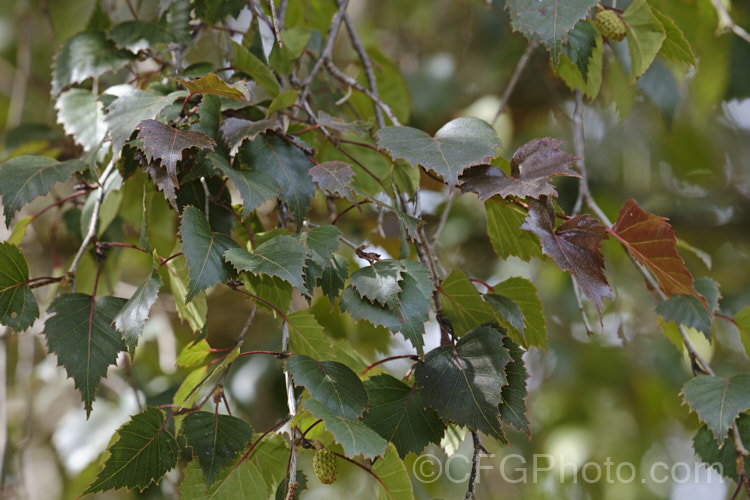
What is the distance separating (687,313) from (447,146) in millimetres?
425

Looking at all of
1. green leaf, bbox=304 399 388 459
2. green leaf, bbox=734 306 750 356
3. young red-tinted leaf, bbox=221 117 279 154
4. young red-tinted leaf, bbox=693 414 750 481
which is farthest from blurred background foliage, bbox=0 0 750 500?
green leaf, bbox=304 399 388 459

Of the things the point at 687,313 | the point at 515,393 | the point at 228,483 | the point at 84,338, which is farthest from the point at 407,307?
the point at 687,313

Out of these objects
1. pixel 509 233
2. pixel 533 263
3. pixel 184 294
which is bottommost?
pixel 533 263

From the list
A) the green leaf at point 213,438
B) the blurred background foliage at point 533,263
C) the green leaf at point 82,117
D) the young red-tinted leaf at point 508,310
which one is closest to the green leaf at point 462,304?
the young red-tinted leaf at point 508,310

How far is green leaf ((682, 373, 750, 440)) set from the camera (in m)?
0.72

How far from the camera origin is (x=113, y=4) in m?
1.14

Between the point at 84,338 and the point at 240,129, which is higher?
the point at 240,129

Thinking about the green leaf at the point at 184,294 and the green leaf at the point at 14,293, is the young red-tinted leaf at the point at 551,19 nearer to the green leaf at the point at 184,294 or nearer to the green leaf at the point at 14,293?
the green leaf at the point at 184,294

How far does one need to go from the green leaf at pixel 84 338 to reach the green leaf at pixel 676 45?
751 mm

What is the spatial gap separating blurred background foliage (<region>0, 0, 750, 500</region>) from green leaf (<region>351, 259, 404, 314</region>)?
68 cm

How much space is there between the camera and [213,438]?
1.96ft

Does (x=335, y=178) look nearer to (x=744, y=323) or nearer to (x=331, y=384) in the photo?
(x=331, y=384)

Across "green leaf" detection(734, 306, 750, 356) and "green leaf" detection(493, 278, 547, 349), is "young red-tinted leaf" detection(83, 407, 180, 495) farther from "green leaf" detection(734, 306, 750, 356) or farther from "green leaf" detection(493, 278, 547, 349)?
"green leaf" detection(734, 306, 750, 356)

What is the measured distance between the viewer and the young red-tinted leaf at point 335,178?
2.03 ft
